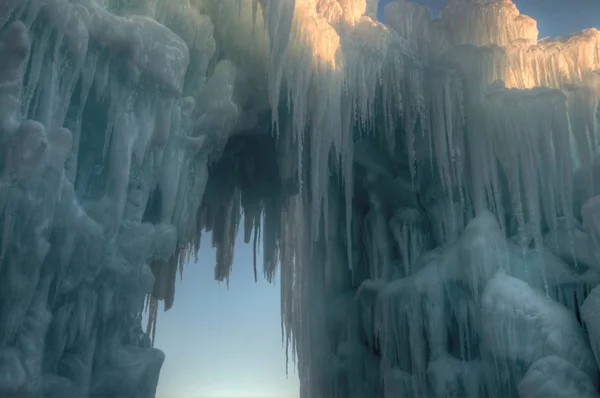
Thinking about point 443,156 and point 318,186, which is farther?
point 443,156

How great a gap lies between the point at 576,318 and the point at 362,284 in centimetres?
406

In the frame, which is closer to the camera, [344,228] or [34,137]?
[34,137]

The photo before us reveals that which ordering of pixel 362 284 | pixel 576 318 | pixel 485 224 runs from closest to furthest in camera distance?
pixel 576 318, pixel 485 224, pixel 362 284

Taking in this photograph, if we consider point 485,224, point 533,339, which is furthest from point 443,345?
point 485,224

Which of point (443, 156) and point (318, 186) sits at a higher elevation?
point (443, 156)

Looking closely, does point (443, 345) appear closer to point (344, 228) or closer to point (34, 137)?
point (344, 228)

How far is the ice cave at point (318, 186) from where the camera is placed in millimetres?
5953

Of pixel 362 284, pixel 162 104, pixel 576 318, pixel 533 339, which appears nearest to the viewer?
pixel 162 104

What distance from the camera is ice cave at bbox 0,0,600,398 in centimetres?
595

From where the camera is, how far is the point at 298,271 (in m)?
12.4

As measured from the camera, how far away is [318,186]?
32.8ft

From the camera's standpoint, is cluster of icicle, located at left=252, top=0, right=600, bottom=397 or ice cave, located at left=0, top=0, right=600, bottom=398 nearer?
ice cave, located at left=0, top=0, right=600, bottom=398

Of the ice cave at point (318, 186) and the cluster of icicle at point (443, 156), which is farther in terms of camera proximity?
the cluster of icicle at point (443, 156)

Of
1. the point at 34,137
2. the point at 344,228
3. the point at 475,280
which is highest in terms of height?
the point at 344,228
